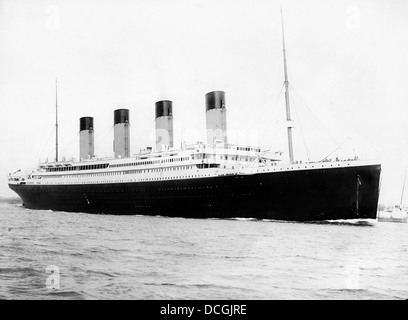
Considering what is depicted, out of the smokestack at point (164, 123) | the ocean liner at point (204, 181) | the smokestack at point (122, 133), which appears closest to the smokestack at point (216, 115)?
the ocean liner at point (204, 181)

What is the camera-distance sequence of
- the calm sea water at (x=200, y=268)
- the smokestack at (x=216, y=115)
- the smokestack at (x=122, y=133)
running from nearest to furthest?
the calm sea water at (x=200, y=268), the smokestack at (x=216, y=115), the smokestack at (x=122, y=133)

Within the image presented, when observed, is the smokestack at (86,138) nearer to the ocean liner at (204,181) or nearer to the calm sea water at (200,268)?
the ocean liner at (204,181)

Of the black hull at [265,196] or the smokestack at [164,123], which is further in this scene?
the smokestack at [164,123]

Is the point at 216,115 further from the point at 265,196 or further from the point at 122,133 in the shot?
the point at 122,133

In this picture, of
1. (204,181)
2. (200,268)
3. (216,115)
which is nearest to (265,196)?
(204,181)

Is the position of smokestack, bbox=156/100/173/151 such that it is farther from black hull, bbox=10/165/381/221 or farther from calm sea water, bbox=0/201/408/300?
calm sea water, bbox=0/201/408/300

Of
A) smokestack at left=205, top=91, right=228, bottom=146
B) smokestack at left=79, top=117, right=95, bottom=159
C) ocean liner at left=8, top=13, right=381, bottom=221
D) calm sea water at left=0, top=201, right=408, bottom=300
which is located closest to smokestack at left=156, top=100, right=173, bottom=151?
ocean liner at left=8, top=13, right=381, bottom=221
